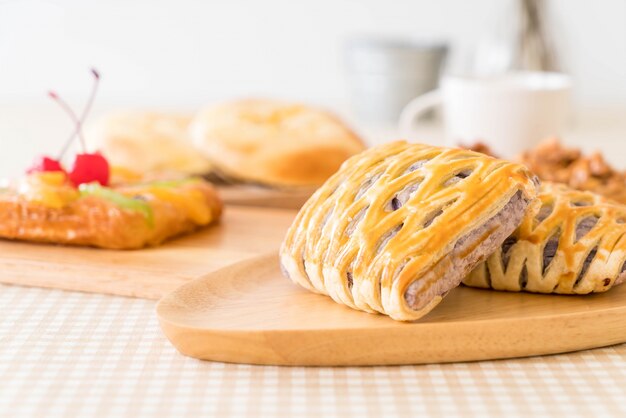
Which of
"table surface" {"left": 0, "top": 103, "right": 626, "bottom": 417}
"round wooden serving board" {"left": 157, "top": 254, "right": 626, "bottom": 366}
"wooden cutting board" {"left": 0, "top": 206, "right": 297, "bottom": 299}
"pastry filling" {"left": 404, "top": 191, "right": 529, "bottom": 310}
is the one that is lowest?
"wooden cutting board" {"left": 0, "top": 206, "right": 297, "bottom": 299}

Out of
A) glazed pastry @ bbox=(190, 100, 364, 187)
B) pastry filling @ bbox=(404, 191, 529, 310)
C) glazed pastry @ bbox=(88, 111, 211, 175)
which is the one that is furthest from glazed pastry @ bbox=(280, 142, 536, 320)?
glazed pastry @ bbox=(88, 111, 211, 175)

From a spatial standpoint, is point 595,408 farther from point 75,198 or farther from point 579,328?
point 75,198

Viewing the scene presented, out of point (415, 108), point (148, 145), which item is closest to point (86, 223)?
point (148, 145)

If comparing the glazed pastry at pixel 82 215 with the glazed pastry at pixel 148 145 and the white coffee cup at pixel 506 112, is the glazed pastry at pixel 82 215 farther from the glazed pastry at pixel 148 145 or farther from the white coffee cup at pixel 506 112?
the white coffee cup at pixel 506 112

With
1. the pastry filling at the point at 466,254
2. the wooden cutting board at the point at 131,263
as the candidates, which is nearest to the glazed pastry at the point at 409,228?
the pastry filling at the point at 466,254

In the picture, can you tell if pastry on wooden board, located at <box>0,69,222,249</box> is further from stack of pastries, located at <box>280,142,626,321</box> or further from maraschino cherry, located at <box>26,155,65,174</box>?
stack of pastries, located at <box>280,142,626,321</box>

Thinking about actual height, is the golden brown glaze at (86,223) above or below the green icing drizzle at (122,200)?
below
